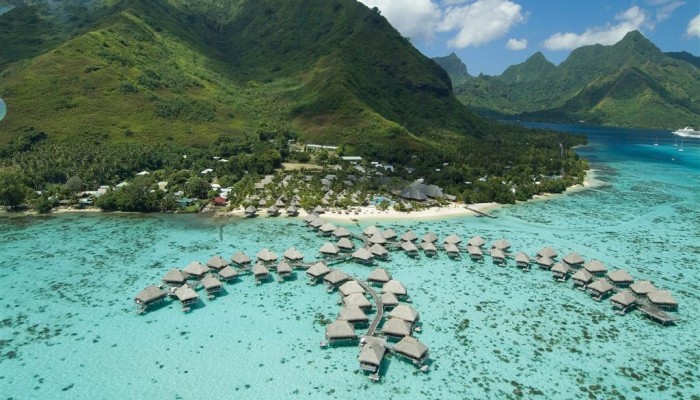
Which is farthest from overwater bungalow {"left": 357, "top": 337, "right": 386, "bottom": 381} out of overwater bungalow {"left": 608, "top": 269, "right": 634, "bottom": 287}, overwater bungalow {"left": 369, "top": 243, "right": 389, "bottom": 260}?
overwater bungalow {"left": 608, "top": 269, "right": 634, "bottom": 287}

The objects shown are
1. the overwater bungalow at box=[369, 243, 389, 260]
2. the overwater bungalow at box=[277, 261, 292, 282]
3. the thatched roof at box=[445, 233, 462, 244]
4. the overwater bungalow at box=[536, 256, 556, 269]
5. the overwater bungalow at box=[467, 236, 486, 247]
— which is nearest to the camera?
the overwater bungalow at box=[277, 261, 292, 282]

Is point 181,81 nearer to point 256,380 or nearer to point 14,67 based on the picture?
point 14,67

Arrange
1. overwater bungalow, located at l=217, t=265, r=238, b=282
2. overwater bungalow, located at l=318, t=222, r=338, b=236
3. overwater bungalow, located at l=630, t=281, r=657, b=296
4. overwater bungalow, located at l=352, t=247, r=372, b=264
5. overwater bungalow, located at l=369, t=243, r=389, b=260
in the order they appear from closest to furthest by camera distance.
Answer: overwater bungalow, located at l=630, t=281, r=657, b=296
overwater bungalow, located at l=217, t=265, r=238, b=282
overwater bungalow, located at l=352, t=247, r=372, b=264
overwater bungalow, located at l=369, t=243, r=389, b=260
overwater bungalow, located at l=318, t=222, r=338, b=236

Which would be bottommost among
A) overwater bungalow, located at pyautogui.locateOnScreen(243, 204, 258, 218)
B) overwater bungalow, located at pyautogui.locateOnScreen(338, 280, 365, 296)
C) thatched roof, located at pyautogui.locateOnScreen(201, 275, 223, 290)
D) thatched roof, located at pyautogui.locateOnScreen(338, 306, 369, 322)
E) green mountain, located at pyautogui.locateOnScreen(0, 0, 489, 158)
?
thatched roof, located at pyautogui.locateOnScreen(338, 306, 369, 322)

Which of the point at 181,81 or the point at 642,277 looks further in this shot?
the point at 181,81

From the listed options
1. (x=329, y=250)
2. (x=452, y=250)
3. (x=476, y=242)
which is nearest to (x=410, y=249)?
(x=452, y=250)

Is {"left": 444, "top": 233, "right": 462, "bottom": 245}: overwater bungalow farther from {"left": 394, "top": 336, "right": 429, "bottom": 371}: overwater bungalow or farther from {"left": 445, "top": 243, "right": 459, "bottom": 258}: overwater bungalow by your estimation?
{"left": 394, "top": 336, "right": 429, "bottom": 371}: overwater bungalow

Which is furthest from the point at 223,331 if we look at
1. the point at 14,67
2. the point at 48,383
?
the point at 14,67

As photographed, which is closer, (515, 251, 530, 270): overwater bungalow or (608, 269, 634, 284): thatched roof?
(608, 269, 634, 284): thatched roof
